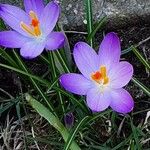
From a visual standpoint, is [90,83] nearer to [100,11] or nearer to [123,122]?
[123,122]

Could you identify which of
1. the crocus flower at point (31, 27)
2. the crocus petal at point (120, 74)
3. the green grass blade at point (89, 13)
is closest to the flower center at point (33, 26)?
the crocus flower at point (31, 27)

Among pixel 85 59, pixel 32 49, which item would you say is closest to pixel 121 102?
pixel 85 59

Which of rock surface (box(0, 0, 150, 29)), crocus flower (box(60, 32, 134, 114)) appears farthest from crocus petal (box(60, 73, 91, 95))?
rock surface (box(0, 0, 150, 29))

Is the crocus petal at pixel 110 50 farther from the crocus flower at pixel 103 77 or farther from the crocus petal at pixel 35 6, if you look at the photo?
the crocus petal at pixel 35 6

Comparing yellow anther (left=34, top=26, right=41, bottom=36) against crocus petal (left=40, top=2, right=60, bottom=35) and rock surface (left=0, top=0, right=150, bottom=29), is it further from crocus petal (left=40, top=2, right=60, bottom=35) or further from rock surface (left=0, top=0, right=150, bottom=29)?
rock surface (left=0, top=0, right=150, bottom=29)

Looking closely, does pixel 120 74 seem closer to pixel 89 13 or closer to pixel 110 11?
pixel 89 13
